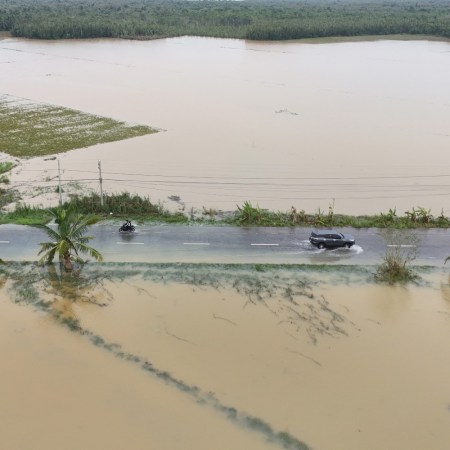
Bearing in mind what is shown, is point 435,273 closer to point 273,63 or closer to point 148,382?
point 148,382

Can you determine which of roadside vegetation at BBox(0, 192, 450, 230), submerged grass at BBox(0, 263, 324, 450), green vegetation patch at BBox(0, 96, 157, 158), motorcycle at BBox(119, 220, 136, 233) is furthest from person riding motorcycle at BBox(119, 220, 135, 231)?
green vegetation patch at BBox(0, 96, 157, 158)

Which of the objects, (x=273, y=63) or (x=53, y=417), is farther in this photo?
(x=273, y=63)

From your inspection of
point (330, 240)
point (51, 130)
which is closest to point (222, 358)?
point (330, 240)

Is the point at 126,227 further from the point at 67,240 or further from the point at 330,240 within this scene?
the point at 330,240

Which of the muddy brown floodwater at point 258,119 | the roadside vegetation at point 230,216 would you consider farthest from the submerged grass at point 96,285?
the muddy brown floodwater at point 258,119

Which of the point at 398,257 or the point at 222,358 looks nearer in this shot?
the point at 222,358

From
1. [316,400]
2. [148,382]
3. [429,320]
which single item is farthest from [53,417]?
[429,320]
